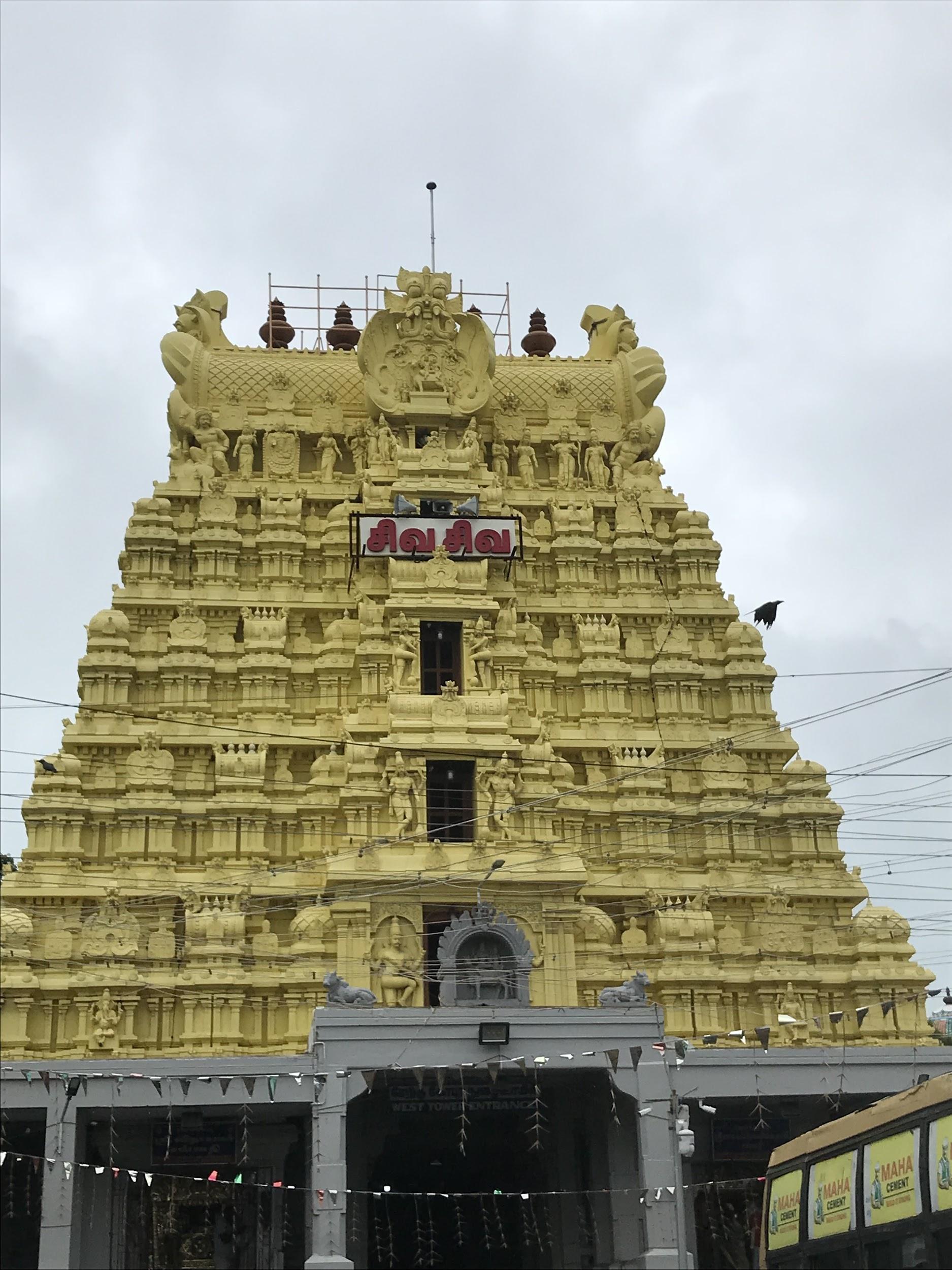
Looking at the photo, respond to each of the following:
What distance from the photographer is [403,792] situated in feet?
118

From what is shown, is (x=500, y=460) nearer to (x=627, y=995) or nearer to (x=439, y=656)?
(x=439, y=656)

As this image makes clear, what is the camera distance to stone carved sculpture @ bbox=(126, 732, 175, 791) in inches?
1435

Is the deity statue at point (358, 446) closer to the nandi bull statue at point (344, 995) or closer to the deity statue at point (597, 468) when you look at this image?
the deity statue at point (597, 468)

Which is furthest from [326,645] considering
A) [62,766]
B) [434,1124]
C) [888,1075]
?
[888,1075]

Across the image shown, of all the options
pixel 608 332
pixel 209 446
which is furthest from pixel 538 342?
pixel 209 446

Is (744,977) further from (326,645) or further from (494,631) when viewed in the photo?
(326,645)

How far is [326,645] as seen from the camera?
129 feet

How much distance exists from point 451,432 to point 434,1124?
2004 centimetres

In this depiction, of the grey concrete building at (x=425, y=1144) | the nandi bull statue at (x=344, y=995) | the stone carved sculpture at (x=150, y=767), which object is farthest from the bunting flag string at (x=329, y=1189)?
the stone carved sculpture at (x=150, y=767)

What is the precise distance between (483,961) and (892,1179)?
1528 centimetres

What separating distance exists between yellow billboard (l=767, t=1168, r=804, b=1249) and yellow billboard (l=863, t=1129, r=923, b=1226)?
7.85 ft

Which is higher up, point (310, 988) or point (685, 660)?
point (685, 660)

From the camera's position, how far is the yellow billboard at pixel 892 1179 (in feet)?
57.3

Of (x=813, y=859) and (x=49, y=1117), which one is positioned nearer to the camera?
(x=49, y=1117)
